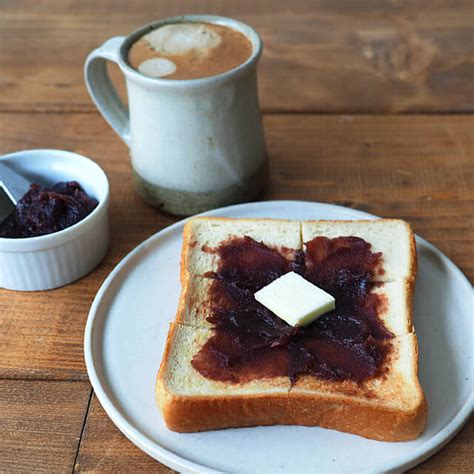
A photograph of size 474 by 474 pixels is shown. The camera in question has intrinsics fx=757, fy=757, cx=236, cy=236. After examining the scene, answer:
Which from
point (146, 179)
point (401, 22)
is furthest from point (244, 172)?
point (401, 22)

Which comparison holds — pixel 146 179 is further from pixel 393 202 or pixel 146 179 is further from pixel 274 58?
pixel 274 58

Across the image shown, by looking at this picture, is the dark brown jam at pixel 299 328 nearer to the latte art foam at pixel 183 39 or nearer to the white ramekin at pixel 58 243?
the white ramekin at pixel 58 243

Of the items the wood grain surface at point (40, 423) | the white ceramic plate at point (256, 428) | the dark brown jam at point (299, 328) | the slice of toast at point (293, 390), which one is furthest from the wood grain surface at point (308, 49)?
the wood grain surface at point (40, 423)

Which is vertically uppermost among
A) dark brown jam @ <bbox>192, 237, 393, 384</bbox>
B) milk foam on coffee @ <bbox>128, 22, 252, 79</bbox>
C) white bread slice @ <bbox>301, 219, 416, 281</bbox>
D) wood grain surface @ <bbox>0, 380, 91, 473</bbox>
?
milk foam on coffee @ <bbox>128, 22, 252, 79</bbox>

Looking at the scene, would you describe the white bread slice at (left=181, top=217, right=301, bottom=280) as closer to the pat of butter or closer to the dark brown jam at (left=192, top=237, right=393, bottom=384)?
the dark brown jam at (left=192, top=237, right=393, bottom=384)

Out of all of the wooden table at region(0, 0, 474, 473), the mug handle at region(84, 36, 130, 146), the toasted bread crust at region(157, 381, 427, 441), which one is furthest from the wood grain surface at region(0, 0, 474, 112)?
the toasted bread crust at region(157, 381, 427, 441)

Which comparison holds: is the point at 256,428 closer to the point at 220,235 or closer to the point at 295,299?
the point at 295,299

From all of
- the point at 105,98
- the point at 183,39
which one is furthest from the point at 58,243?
the point at 183,39
